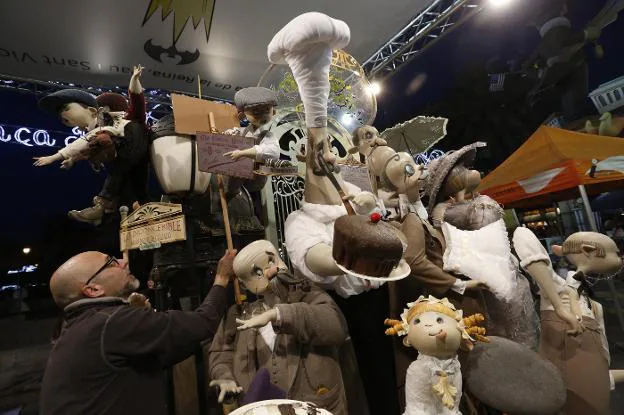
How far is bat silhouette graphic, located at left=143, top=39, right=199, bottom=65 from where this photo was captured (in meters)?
3.27

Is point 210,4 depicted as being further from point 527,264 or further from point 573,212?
point 573,212

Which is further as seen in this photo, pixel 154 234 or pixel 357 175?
pixel 357 175

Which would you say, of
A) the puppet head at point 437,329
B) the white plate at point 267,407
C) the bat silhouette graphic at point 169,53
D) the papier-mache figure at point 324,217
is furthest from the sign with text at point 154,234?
the bat silhouette graphic at point 169,53

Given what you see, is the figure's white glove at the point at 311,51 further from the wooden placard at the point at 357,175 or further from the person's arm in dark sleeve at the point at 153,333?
the person's arm in dark sleeve at the point at 153,333

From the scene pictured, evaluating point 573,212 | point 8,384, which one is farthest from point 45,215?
point 573,212

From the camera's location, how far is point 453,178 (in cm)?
264

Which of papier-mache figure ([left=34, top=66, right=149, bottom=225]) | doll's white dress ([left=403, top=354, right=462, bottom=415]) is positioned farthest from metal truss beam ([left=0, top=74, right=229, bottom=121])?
doll's white dress ([left=403, top=354, right=462, bottom=415])

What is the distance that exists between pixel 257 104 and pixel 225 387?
1.53 m

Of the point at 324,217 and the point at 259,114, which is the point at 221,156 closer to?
the point at 259,114

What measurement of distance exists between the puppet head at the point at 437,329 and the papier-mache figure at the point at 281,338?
0.31 m

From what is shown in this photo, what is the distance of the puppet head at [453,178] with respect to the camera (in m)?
2.63

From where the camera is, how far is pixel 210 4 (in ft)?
9.70

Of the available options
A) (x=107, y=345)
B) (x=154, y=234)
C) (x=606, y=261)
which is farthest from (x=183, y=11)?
(x=606, y=261)

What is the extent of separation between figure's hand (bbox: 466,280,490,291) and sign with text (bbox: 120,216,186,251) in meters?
1.55
